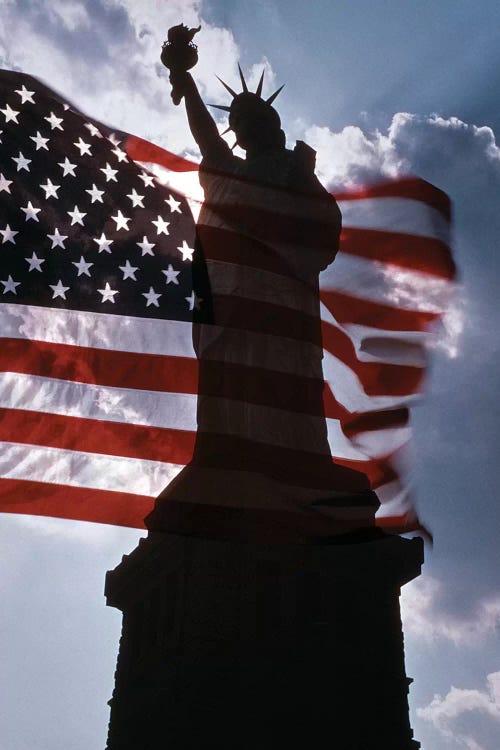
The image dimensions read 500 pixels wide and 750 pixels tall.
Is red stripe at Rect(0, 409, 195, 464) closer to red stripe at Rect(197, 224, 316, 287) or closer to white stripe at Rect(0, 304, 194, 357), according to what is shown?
white stripe at Rect(0, 304, 194, 357)

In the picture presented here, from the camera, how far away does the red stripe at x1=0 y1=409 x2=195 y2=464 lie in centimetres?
1033

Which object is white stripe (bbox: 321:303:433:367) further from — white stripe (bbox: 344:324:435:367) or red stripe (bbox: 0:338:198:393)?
red stripe (bbox: 0:338:198:393)

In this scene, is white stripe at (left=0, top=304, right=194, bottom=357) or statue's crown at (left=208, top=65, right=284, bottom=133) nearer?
white stripe at (left=0, top=304, right=194, bottom=357)

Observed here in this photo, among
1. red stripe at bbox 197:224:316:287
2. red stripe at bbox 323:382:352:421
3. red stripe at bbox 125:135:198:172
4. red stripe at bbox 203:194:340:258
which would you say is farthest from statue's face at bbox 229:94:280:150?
red stripe at bbox 323:382:352:421

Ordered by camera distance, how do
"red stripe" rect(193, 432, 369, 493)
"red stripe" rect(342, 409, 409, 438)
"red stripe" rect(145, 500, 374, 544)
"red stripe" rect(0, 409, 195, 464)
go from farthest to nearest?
"red stripe" rect(193, 432, 369, 493) < "red stripe" rect(342, 409, 409, 438) < "red stripe" rect(145, 500, 374, 544) < "red stripe" rect(0, 409, 195, 464)

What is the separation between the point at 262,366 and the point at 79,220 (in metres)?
4.40

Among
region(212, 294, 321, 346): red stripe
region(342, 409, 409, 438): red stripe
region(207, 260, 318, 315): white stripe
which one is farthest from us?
region(207, 260, 318, 315): white stripe

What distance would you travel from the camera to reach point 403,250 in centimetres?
1293

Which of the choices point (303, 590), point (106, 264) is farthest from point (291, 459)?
point (106, 264)

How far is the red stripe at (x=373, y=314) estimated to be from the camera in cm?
1247

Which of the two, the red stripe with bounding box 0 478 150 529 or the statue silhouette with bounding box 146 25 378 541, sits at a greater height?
the statue silhouette with bounding box 146 25 378 541

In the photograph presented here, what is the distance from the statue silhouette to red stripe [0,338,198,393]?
1.12 metres

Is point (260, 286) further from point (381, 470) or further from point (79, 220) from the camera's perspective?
point (381, 470)

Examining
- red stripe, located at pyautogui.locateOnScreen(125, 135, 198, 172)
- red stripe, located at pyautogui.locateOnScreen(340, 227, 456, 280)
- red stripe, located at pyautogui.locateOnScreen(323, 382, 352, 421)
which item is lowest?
red stripe, located at pyautogui.locateOnScreen(323, 382, 352, 421)
